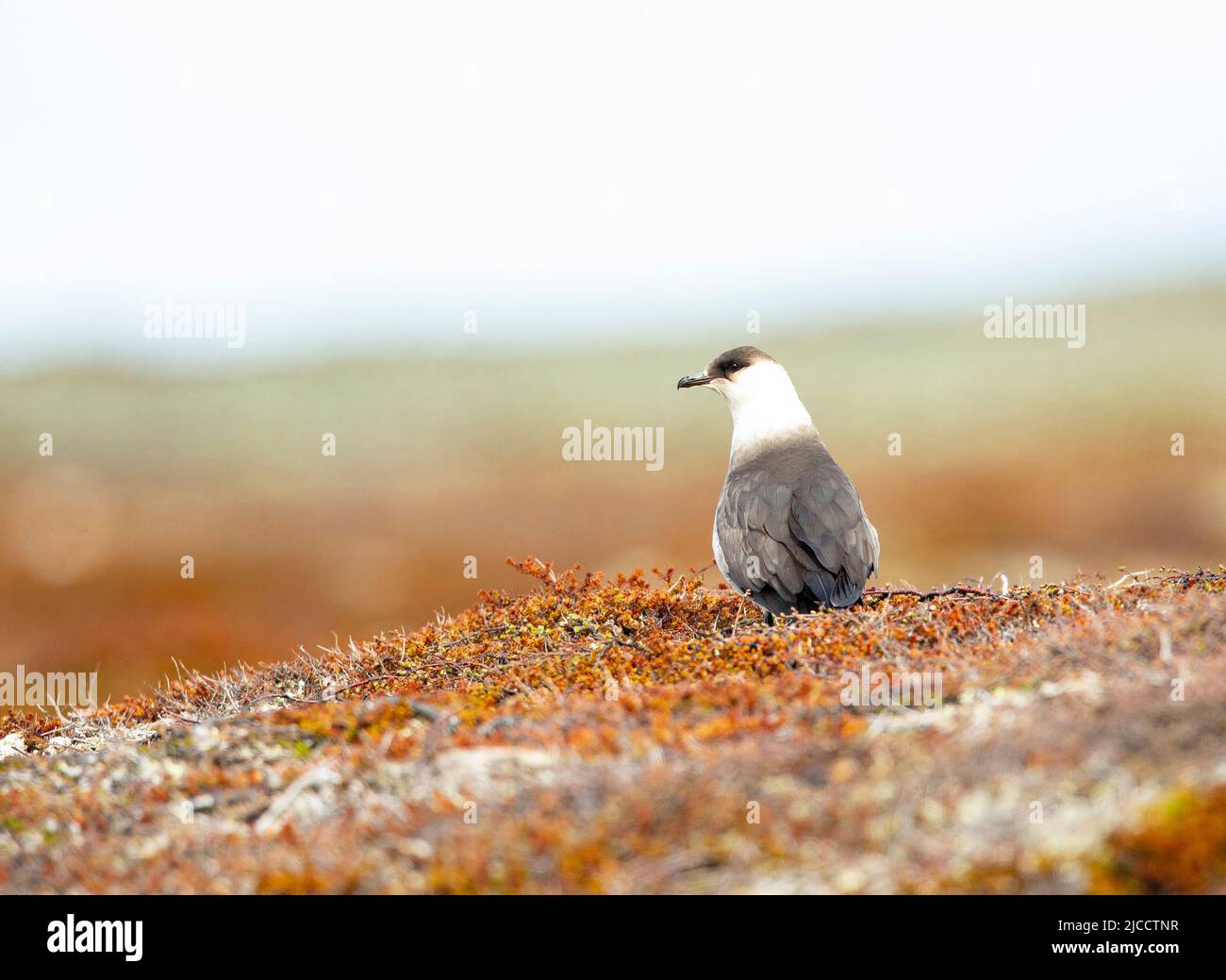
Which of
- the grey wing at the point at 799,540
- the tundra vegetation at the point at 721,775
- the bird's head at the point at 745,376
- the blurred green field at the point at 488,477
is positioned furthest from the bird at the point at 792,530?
the blurred green field at the point at 488,477

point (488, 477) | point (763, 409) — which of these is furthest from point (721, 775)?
point (488, 477)

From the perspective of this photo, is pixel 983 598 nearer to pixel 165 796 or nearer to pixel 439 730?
pixel 439 730

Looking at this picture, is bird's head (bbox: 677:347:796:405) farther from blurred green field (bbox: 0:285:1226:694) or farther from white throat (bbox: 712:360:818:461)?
blurred green field (bbox: 0:285:1226:694)

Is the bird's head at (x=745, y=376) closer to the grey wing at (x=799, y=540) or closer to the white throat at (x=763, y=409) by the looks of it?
the white throat at (x=763, y=409)

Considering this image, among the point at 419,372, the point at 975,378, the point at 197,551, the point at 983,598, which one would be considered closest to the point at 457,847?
the point at 983,598

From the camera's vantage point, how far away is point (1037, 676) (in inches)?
182

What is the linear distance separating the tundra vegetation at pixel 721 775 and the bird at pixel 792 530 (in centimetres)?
55

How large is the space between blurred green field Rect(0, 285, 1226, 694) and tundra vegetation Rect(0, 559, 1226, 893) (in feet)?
41.8

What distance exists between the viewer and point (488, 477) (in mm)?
30109

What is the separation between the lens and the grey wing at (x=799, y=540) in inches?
274

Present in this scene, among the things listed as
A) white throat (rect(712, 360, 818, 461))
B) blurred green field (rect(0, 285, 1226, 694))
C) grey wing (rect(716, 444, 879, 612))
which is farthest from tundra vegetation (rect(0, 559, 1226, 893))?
blurred green field (rect(0, 285, 1226, 694))

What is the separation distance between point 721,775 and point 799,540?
3.54 meters

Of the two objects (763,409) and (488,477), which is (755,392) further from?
(488,477)
